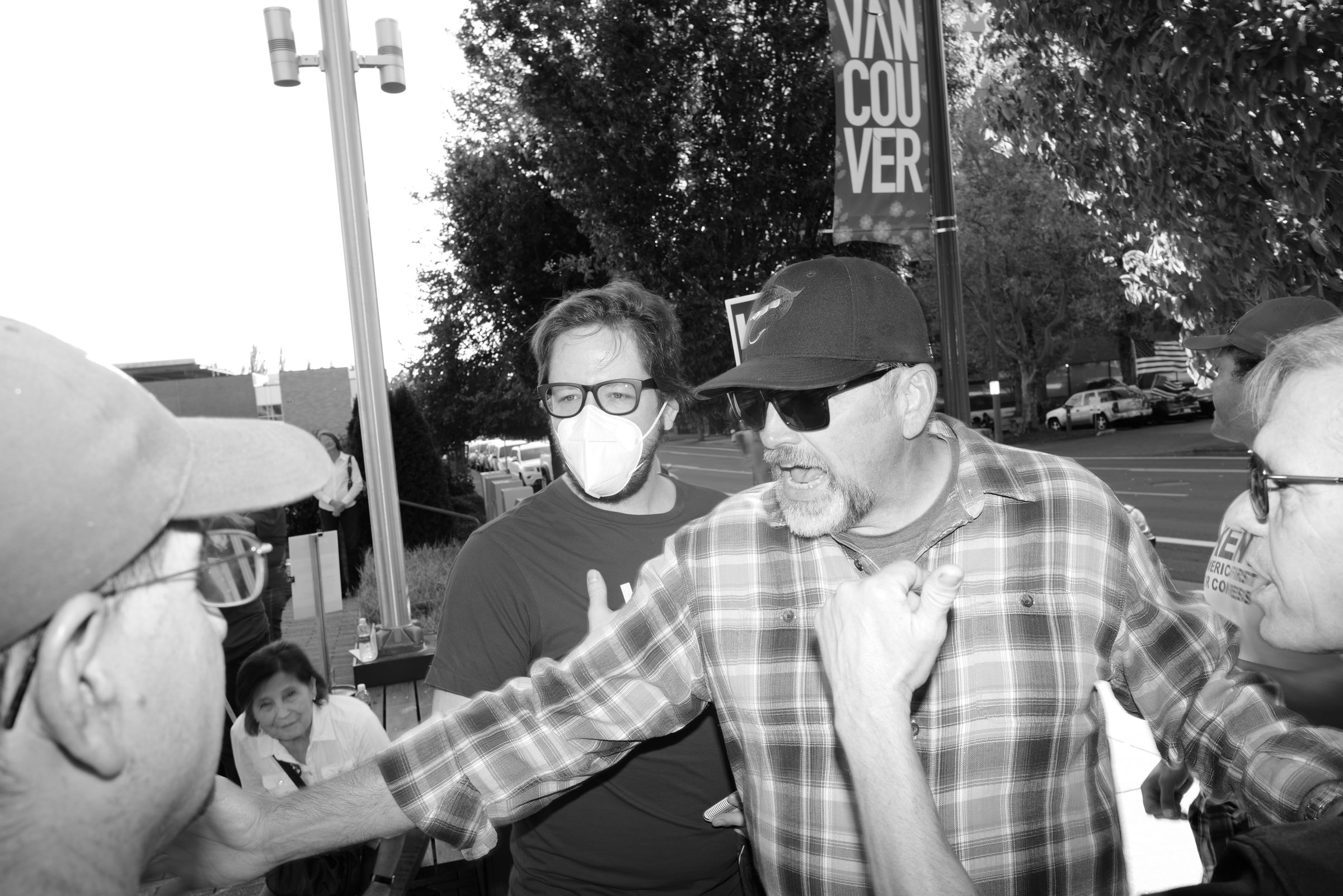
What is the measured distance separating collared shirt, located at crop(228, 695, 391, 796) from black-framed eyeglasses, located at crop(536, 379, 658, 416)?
2055 millimetres

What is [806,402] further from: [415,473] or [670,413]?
[415,473]

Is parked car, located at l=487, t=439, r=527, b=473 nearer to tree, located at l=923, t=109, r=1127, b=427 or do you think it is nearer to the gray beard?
tree, located at l=923, t=109, r=1127, b=427

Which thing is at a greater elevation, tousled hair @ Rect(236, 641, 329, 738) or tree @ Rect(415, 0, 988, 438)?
tree @ Rect(415, 0, 988, 438)

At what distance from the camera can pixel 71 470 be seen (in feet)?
3.37

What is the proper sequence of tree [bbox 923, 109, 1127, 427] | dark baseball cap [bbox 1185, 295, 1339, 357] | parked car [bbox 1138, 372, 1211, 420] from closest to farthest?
dark baseball cap [bbox 1185, 295, 1339, 357], tree [bbox 923, 109, 1127, 427], parked car [bbox 1138, 372, 1211, 420]

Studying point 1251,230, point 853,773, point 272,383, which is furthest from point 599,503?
point 272,383

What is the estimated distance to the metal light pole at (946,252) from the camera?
16.3 ft

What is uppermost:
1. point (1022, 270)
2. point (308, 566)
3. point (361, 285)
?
point (1022, 270)

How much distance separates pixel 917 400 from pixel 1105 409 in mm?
36728

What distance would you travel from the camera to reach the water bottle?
790 centimetres

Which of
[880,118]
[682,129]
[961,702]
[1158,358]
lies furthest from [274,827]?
[1158,358]

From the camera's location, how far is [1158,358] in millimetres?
43000

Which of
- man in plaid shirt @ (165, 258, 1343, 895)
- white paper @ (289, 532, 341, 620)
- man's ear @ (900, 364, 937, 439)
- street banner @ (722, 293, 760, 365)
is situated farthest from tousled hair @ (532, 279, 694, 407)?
white paper @ (289, 532, 341, 620)

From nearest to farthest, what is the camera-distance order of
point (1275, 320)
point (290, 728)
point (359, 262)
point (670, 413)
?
point (670, 413) → point (1275, 320) → point (290, 728) → point (359, 262)
